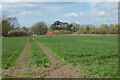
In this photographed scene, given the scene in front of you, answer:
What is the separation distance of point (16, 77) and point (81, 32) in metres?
Answer: 101

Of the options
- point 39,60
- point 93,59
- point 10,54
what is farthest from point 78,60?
point 10,54

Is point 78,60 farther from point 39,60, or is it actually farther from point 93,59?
point 39,60

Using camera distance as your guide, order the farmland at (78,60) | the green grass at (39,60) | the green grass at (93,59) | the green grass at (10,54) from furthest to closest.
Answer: the green grass at (10,54) < the green grass at (39,60) < the farmland at (78,60) < the green grass at (93,59)

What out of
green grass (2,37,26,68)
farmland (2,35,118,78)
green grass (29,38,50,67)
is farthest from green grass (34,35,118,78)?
green grass (2,37,26,68)

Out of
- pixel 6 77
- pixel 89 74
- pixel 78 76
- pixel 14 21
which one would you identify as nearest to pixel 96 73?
pixel 89 74

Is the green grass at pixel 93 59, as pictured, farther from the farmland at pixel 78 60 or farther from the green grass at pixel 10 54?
the green grass at pixel 10 54

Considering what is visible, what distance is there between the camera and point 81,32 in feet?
351

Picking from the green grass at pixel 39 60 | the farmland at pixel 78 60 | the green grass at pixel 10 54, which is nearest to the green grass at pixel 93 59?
the farmland at pixel 78 60

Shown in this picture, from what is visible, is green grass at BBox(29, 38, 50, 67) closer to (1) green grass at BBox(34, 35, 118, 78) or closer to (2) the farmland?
(2) the farmland

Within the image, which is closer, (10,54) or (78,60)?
(78,60)

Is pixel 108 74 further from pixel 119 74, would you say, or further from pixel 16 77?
pixel 16 77

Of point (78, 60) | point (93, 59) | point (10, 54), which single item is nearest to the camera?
point (78, 60)

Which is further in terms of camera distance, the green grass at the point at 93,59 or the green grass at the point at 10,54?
the green grass at the point at 10,54

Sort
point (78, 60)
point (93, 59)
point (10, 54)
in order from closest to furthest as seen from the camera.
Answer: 1. point (78, 60)
2. point (93, 59)
3. point (10, 54)
